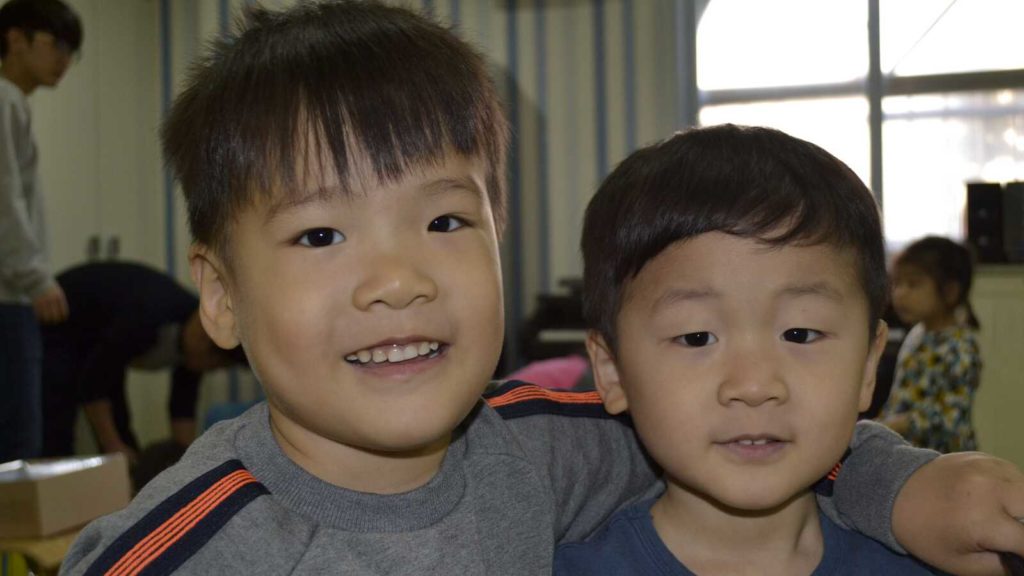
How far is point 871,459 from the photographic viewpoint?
108 centimetres

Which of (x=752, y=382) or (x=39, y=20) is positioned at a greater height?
(x=39, y=20)

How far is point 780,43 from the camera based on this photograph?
5.51 meters

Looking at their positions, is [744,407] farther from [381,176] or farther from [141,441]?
[141,441]

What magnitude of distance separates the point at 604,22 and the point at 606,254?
4745 millimetres

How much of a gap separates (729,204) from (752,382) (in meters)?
0.17

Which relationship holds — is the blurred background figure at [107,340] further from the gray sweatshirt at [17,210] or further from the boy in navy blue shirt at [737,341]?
the boy in navy blue shirt at [737,341]

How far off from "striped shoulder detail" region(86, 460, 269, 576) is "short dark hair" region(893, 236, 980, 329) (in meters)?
3.06

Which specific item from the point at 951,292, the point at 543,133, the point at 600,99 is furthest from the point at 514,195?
the point at 951,292

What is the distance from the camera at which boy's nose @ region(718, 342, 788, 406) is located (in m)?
0.93

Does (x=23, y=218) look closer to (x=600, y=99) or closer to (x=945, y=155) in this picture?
(x=600, y=99)

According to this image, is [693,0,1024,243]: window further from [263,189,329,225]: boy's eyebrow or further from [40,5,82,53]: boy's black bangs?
[263,189,329,225]: boy's eyebrow

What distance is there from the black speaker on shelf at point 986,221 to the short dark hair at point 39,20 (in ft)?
11.6

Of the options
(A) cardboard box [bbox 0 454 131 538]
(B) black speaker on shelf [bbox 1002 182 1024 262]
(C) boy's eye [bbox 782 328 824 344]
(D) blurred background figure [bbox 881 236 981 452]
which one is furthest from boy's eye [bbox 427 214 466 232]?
(B) black speaker on shelf [bbox 1002 182 1024 262]

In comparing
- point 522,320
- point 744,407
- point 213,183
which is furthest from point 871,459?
point 522,320
